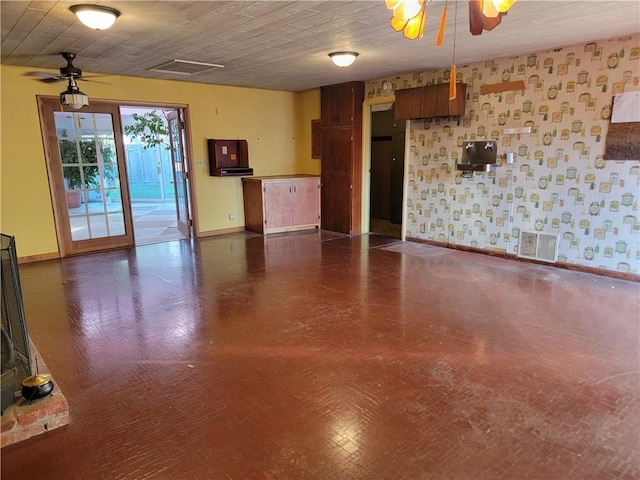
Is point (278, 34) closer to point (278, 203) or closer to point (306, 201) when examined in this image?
point (278, 203)

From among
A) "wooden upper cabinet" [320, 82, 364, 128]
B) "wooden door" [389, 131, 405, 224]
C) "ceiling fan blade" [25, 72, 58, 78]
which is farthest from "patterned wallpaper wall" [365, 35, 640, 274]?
"ceiling fan blade" [25, 72, 58, 78]

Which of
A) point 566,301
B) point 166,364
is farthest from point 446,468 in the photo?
point 566,301

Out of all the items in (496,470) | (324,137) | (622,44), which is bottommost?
(496,470)

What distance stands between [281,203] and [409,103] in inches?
106

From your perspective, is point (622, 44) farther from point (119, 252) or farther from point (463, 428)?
point (119, 252)

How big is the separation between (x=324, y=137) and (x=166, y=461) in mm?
6140

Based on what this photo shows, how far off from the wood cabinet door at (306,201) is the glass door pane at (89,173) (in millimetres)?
2826

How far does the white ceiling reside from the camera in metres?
3.13

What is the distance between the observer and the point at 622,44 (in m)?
4.13

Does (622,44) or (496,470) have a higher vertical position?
(622,44)

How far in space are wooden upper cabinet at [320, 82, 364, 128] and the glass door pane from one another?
11.3ft

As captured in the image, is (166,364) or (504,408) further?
(166,364)

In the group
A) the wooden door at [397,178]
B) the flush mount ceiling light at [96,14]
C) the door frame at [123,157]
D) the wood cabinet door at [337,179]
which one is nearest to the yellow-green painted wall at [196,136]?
the door frame at [123,157]

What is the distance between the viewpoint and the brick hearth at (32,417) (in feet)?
6.60
